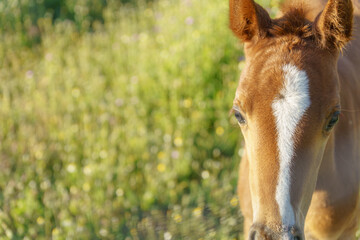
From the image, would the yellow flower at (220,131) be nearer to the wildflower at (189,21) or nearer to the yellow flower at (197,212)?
the yellow flower at (197,212)

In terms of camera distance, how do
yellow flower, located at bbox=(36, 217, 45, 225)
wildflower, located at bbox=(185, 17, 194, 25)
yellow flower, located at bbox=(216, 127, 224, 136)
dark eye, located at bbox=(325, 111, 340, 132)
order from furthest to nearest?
wildflower, located at bbox=(185, 17, 194, 25), yellow flower, located at bbox=(216, 127, 224, 136), yellow flower, located at bbox=(36, 217, 45, 225), dark eye, located at bbox=(325, 111, 340, 132)

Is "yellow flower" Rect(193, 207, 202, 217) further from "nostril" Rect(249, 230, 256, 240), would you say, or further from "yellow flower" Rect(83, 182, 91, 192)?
"nostril" Rect(249, 230, 256, 240)

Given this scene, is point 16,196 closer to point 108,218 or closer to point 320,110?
point 108,218

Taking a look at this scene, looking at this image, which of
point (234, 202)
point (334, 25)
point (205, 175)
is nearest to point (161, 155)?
point (205, 175)

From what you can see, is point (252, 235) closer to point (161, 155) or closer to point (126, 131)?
point (161, 155)

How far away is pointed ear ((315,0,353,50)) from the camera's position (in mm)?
2270

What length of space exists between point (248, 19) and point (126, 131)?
2.61 m

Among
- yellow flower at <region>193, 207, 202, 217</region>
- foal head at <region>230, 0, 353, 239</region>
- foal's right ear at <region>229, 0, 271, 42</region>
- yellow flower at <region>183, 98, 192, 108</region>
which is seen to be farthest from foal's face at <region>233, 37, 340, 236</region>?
yellow flower at <region>183, 98, 192, 108</region>

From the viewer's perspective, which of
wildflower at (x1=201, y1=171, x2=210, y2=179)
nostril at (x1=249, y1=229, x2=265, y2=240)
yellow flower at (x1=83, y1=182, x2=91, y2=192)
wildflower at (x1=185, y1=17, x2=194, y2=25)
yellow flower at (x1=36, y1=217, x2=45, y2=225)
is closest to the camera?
nostril at (x1=249, y1=229, x2=265, y2=240)

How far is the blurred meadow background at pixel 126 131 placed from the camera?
3.92 metres

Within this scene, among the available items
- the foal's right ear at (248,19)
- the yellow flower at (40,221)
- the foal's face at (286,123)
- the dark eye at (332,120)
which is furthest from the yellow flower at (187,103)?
the dark eye at (332,120)

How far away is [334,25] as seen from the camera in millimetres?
2307

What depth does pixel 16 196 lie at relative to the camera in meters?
4.15

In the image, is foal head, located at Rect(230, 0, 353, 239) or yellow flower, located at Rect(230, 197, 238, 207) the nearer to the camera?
foal head, located at Rect(230, 0, 353, 239)
